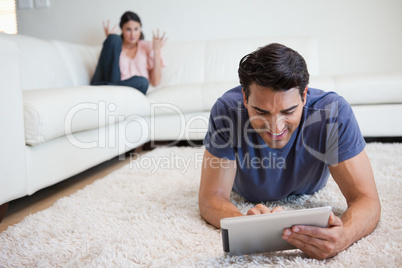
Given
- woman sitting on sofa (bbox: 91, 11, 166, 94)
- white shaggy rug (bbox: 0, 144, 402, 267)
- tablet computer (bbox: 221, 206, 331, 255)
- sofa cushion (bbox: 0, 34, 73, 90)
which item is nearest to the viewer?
tablet computer (bbox: 221, 206, 331, 255)

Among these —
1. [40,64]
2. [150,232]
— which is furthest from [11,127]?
[40,64]

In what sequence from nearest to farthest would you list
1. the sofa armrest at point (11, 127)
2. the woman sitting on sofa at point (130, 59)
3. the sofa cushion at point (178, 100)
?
the sofa armrest at point (11, 127) → the sofa cushion at point (178, 100) → the woman sitting on sofa at point (130, 59)

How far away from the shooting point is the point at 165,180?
6.03 ft

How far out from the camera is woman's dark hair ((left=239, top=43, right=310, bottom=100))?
0.97 metres

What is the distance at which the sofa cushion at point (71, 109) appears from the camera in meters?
1.43

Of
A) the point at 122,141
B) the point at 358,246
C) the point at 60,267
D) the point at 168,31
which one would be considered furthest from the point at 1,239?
the point at 168,31

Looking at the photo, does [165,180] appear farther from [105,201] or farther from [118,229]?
[118,229]

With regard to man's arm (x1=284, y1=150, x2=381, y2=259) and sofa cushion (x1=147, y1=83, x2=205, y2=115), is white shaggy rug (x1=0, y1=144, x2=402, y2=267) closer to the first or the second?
man's arm (x1=284, y1=150, x2=381, y2=259)

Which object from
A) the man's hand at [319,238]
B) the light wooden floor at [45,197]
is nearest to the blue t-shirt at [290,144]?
the man's hand at [319,238]

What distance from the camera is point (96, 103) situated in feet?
6.33

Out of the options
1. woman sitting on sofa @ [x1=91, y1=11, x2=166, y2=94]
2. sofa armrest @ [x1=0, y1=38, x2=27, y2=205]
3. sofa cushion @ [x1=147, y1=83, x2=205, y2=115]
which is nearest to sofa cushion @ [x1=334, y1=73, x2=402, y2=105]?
sofa cushion @ [x1=147, y1=83, x2=205, y2=115]

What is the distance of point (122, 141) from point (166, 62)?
1.30 metres

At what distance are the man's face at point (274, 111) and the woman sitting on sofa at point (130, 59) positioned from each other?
1967 mm

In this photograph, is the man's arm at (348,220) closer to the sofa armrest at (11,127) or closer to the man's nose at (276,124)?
the man's nose at (276,124)
